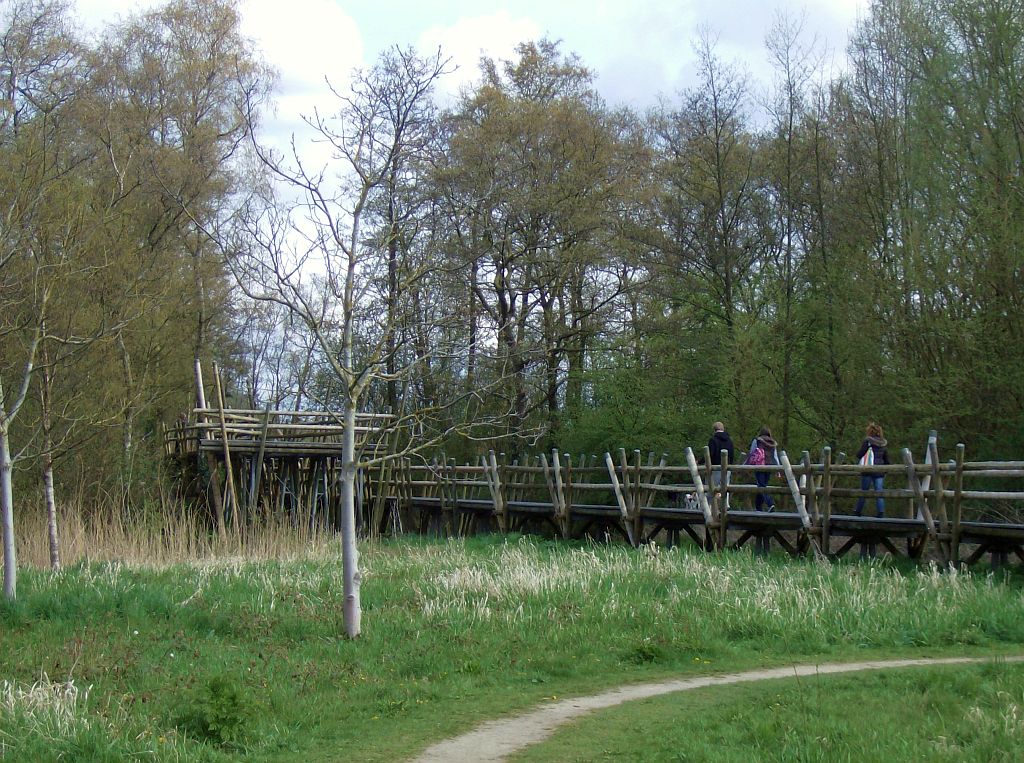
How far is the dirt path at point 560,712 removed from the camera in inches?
243

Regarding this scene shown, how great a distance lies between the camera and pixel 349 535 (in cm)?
951

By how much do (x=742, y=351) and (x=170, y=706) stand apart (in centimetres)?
1948

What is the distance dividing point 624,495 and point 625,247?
9.48 meters

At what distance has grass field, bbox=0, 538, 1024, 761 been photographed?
6617mm

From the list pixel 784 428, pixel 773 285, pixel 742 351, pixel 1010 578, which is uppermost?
pixel 773 285

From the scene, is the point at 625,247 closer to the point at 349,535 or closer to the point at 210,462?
the point at 210,462

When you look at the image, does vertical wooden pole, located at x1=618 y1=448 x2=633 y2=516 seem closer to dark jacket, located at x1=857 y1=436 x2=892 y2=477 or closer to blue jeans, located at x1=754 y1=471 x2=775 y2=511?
blue jeans, located at x1=754 y1=471 x2=775 y2=511

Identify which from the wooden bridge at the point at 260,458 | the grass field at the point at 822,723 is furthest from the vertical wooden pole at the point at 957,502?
the wooden bridge at the point at 260,458

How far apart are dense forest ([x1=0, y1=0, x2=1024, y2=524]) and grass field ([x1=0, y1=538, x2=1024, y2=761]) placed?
3.93 metres

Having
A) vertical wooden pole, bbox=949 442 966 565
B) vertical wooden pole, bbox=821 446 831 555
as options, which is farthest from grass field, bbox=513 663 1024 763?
vertical wooden pole, bbox=821 446 831 555

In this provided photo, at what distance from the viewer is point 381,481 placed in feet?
84.7

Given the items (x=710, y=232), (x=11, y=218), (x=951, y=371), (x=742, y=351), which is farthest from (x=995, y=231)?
(x=11, y=218)

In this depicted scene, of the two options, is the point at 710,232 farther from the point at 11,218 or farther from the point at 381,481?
the point at 11,218

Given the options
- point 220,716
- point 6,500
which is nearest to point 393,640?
point 220,716
